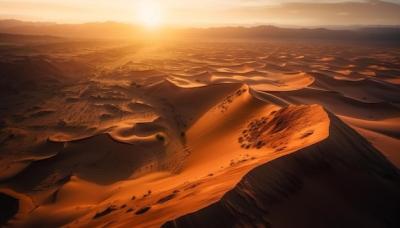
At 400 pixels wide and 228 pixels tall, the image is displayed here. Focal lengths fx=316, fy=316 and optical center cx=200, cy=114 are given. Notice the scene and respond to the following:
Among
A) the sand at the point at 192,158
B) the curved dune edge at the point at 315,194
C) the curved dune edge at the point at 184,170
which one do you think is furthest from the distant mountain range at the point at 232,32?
the curved dune edge at the point at 315,194

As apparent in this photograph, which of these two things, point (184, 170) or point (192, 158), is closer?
point (184, 170)

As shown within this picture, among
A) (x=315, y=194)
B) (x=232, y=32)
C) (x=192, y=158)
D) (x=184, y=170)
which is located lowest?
(x=315, y=194)

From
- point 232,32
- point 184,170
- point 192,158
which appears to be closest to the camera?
point 184,170

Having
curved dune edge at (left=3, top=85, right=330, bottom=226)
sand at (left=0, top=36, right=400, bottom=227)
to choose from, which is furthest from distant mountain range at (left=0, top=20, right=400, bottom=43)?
curved dune edge at (left=3, top=85, right=330, bottom=226)

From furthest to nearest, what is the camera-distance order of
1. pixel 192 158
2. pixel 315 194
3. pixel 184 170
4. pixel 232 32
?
pixel 232 32 → pixel 192 158 → pixel 184 170 → pixel 315 194

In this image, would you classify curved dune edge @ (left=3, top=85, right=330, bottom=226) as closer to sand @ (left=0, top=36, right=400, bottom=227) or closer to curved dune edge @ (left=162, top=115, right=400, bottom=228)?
sand @ (left=0, top=36, right=400, bottom=227)

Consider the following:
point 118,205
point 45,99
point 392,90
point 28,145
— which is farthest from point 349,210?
point 392,90

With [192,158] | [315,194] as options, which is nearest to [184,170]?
[192,158]

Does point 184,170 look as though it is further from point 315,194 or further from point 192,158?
point 315,194
